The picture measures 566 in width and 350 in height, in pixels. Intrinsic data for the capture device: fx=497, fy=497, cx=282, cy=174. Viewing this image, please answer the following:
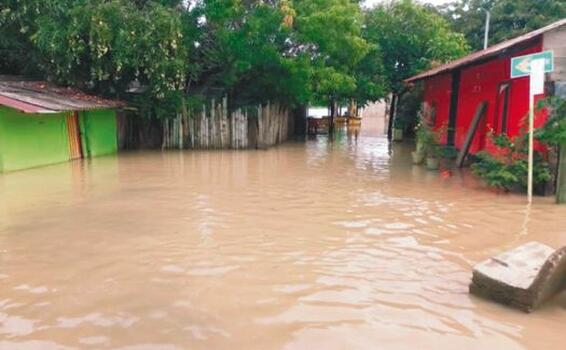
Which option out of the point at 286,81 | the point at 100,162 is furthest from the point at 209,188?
the point at 286,81

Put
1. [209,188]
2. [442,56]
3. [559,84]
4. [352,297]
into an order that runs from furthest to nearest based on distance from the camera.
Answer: [442,56]
[209,188]
[559,84]
[352,297]

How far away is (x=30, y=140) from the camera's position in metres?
12.5

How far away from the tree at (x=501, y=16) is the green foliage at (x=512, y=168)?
A: 14364mm

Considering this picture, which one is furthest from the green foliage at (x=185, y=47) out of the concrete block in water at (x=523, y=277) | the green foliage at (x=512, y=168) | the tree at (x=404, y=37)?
the concrete block in water at (x=523, y=277)

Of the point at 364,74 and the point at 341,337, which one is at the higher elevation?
the point at 364,74

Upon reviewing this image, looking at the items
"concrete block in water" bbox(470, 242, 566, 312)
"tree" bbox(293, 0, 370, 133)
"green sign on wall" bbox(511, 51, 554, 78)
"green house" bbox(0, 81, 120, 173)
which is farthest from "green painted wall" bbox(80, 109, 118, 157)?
"concrete block in water" bbox(470, 242, 566, 312)

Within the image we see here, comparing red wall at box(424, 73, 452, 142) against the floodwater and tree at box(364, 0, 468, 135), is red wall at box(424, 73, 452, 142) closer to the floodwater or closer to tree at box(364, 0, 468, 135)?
tree at box(364, 0, 468, 135)

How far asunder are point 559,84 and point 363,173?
450cm

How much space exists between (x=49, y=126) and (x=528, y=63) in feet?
37.4

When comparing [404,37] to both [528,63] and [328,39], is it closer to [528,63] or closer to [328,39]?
[328,39]

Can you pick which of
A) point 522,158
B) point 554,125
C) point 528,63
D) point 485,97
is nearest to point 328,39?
point 485,97

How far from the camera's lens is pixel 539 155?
8797 millimetres

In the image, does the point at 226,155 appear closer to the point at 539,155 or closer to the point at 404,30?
the point at 539,155

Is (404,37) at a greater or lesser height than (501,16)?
lesser
